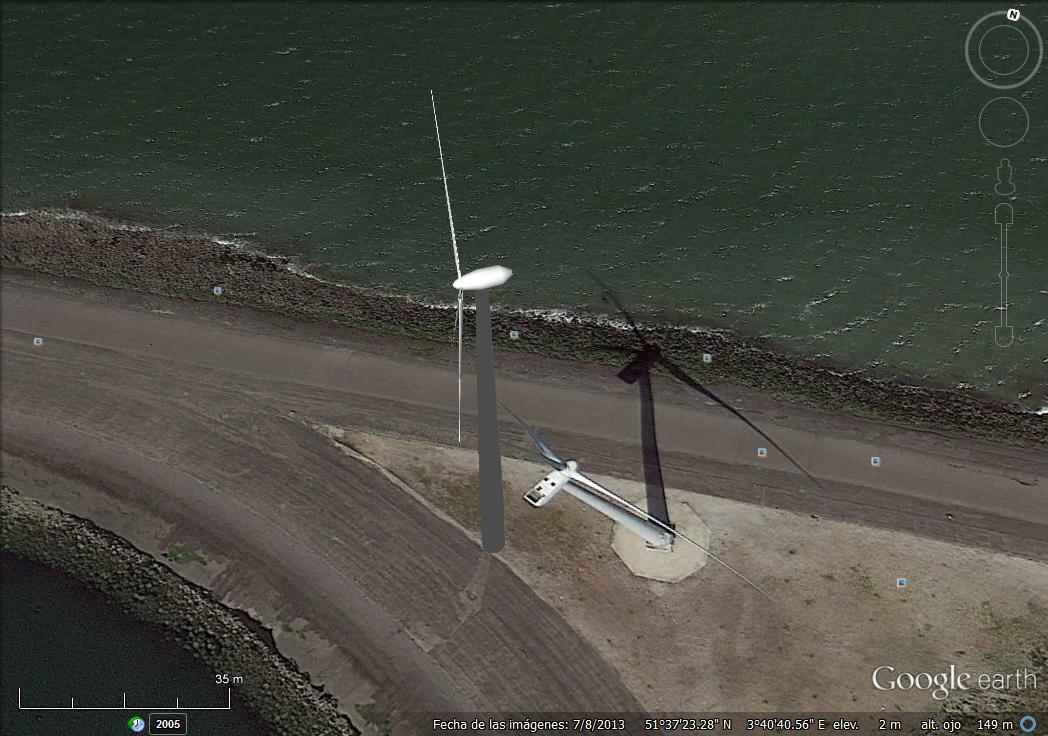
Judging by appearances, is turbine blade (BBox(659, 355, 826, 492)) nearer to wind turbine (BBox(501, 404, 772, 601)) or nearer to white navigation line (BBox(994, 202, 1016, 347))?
wind turbine (BBox(501, 404, 772, 601))

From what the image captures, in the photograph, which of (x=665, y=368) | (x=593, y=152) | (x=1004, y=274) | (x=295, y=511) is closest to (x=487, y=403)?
(x=295, y=511)

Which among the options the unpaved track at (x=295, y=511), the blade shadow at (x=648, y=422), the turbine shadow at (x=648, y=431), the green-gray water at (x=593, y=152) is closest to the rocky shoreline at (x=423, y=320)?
the blade shadow at (x=648, y=422)

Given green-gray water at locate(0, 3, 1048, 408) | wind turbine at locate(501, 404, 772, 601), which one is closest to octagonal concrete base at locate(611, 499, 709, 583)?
wind turbine at locate(501, 404, 772, 601)

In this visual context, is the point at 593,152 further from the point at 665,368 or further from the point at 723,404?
the point at 723,404

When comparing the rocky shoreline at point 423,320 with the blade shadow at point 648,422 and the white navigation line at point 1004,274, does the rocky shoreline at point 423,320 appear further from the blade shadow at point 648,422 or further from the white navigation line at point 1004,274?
the white navigation line at point 1004,274

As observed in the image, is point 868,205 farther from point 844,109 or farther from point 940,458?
point 940,458

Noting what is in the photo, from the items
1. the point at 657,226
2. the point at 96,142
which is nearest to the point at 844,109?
the point at 657,226

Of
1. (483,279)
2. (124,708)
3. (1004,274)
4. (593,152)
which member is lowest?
(124,708)
